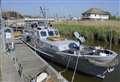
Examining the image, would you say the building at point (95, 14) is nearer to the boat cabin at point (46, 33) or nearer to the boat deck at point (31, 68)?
the boat cabin at point (46, 33)

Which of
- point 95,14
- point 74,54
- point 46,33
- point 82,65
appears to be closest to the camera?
point 82,65

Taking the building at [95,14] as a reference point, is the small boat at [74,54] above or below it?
below

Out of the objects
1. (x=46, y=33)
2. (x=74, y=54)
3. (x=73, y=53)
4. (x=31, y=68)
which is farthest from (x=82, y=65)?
(x=46, y=33)

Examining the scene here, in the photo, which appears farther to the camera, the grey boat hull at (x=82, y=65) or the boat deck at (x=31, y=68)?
the grey boat hull at (x=82, y=65)

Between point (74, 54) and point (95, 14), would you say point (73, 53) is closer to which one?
point (74, 54)

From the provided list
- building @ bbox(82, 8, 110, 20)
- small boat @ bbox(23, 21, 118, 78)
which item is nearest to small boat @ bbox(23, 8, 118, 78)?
small boat @ bbox(23, 21, 118, 78)

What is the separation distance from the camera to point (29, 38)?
27.4 metres

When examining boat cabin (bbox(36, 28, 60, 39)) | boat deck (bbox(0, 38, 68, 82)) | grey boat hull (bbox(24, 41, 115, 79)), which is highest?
boat cabin (bbox(36, 28, 60, 39))

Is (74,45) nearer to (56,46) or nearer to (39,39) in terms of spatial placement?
(56,46)

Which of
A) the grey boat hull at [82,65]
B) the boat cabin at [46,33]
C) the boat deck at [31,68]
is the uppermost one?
the boat cabin at [46,33]

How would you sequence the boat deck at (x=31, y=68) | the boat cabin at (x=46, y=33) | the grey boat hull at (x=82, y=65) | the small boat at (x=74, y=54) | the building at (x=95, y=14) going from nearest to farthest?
the boat deck at (x=31, y=68) → the small boat at (x=74, y=54) → the grey boat hull at (x=82, y=65) → the boat cabin at (x=46, y=33) → the building at (x=95, y=14)

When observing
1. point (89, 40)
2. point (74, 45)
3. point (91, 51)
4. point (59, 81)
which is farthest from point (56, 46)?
point (89, 40)

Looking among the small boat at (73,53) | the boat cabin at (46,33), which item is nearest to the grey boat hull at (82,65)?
the small boat at (73,53)

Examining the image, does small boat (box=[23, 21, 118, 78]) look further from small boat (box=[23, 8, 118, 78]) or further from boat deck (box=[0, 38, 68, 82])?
boat deck (box=[0, 38, 68, 82])
